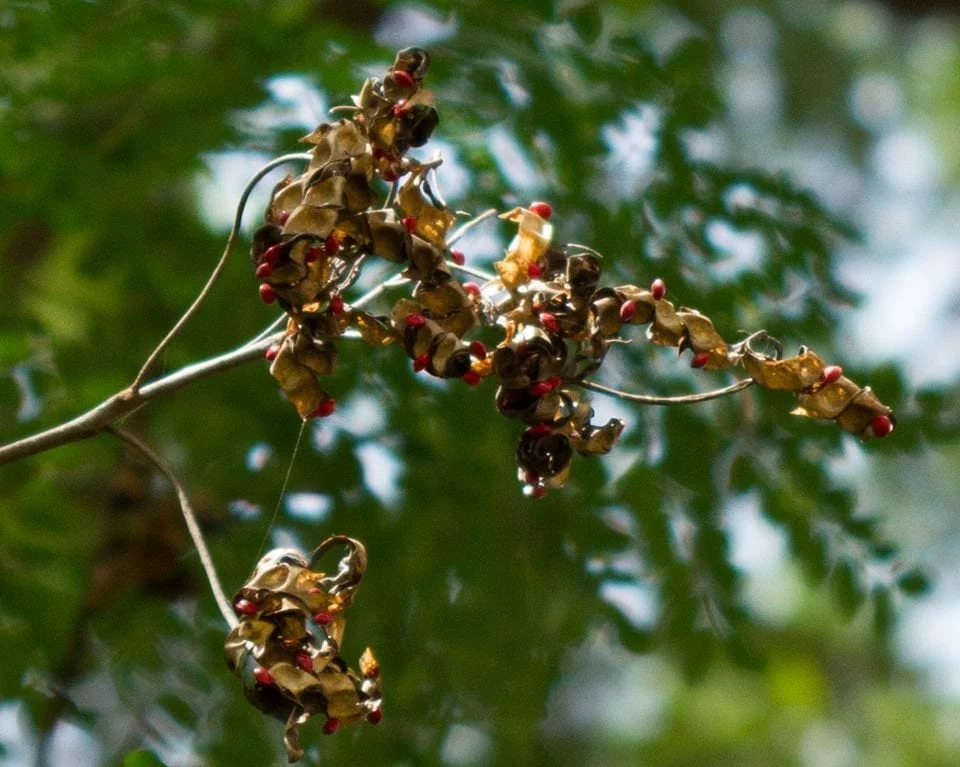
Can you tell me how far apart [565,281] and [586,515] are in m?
1.02

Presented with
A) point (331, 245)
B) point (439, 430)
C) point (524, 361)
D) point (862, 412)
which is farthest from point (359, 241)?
point (439, 430)

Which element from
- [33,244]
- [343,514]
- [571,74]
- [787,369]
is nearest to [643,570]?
[343,514]

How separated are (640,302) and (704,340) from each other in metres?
0.05

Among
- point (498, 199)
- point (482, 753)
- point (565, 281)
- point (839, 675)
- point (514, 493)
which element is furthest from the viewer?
point (839, 675)

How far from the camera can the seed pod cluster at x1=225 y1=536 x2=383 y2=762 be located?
817 mm

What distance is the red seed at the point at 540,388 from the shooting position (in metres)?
0.86

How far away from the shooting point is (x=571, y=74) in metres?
2.04

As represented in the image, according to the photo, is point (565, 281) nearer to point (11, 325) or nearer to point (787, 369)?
point (787, 369)

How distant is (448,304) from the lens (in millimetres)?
855

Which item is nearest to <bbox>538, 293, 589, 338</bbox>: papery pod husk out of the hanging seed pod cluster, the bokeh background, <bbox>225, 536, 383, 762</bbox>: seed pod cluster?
the hanging seed pod cluster

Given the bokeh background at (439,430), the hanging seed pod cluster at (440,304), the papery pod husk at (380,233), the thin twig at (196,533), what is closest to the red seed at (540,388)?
the hanging seed pod cluster at (440,304)

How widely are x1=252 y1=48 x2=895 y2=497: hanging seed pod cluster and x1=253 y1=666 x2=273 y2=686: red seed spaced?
153 mm

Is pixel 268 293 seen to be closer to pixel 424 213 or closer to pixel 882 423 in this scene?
pixel 424 213

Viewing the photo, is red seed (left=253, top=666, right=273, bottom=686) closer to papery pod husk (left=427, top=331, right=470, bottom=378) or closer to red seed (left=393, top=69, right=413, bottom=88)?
papery pod husk (left=427, top=331, right=470, bottom=378)
